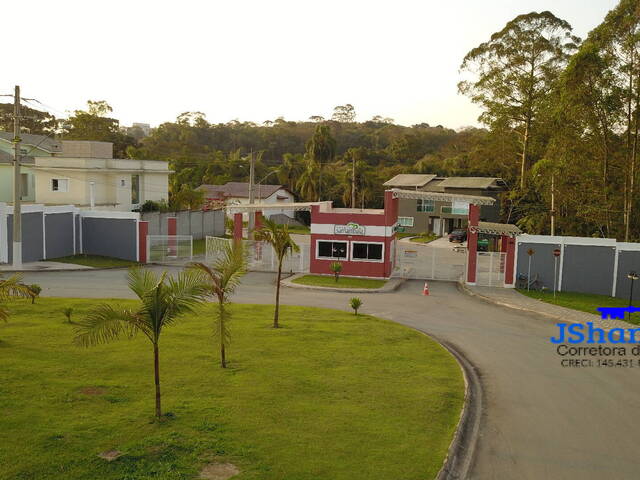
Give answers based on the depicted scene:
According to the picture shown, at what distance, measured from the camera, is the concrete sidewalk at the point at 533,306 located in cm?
2173

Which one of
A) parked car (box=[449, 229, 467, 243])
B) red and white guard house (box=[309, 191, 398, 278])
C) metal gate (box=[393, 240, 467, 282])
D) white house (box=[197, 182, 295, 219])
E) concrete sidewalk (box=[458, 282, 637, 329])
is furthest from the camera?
white house (box=[197, 182, 295, 219])

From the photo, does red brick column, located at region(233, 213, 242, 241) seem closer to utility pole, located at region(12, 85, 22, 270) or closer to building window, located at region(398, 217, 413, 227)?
utility pole, located at region(12, 85, 22, 270)

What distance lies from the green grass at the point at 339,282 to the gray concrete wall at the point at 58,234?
13666 mm

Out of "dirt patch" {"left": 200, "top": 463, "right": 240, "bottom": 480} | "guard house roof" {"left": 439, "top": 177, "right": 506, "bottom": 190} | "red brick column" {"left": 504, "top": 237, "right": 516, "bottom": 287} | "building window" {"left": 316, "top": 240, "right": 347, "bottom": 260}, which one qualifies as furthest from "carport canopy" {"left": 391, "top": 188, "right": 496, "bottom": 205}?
"guard house roof" {"left": 439, "top": 177, "right": 506, "bottom": 190}

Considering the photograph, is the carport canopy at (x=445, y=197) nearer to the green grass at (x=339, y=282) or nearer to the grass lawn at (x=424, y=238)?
the green grass at (x=339, y=282)

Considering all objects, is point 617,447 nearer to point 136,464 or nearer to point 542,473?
point 542,473

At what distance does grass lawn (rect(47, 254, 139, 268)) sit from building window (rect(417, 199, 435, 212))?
32.1 metres

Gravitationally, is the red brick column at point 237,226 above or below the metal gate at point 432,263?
above

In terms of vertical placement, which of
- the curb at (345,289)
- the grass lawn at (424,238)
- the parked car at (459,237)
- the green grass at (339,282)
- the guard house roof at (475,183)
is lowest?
the curb at (345,289)

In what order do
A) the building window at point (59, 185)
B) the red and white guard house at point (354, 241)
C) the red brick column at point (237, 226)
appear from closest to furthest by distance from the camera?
the red and white guard house at point (354, 241) < the red brick column at point (237, 226) < the building window at point (59, 185)

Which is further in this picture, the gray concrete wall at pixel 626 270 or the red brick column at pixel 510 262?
the red brick column at pixel 510 262

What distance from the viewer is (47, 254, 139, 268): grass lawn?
Answer: 32.3m

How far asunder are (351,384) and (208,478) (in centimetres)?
489

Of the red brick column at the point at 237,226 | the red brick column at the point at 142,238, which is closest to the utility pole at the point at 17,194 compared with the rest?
the red brick column at the point at 142,238
